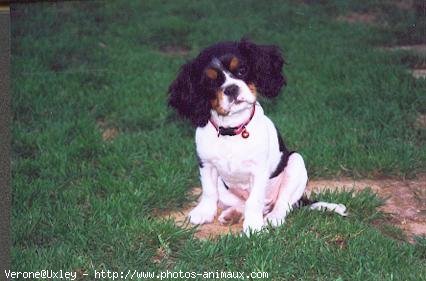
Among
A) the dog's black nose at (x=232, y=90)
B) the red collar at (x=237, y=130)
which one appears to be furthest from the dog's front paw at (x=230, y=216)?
the dog's black nose at (x=232, y=90)

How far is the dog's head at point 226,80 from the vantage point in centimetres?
359

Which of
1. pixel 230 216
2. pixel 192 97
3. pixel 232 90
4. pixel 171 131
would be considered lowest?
pixel 230 216

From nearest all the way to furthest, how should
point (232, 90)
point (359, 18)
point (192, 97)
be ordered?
point (232, 90), point (192, 97), point (359, 18)

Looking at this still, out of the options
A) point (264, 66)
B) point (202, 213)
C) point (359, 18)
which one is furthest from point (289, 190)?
point (359, 18)

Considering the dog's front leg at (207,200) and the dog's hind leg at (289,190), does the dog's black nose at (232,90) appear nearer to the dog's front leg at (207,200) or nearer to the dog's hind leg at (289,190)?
the dog's front leg at (207,200)

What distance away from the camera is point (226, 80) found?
3586 mm

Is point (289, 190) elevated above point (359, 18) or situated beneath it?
situated beneath

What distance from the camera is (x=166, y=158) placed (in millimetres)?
4859

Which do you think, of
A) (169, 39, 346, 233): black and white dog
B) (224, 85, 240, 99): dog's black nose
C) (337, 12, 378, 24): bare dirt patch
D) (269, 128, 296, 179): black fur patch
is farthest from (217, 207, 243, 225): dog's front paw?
(337, 12, 378, 24): bare dirt patch

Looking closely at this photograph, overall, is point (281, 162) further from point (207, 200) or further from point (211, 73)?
point (211, 73)

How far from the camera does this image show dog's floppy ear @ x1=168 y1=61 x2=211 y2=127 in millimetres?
3773

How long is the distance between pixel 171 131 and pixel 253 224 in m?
1.79

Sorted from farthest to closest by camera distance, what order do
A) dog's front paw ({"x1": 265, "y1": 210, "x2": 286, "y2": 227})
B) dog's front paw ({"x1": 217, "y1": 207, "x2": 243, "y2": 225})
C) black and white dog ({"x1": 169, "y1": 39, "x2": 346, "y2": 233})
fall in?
dog's front paw ({"x1": 217, "y1": 207, "x2": 243, "y2": 225})
dog's front paw ({"x1": 265, "y1": 210, "x2": 286, "y2": 227})
black and white dog ({"x1": 169, "y1": 39, "x2": 346, "y2": 233})

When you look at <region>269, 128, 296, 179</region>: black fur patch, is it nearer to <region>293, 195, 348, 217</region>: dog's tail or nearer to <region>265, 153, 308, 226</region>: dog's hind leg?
<region>265, 153, 308, 226</region>: dog's hind leg
